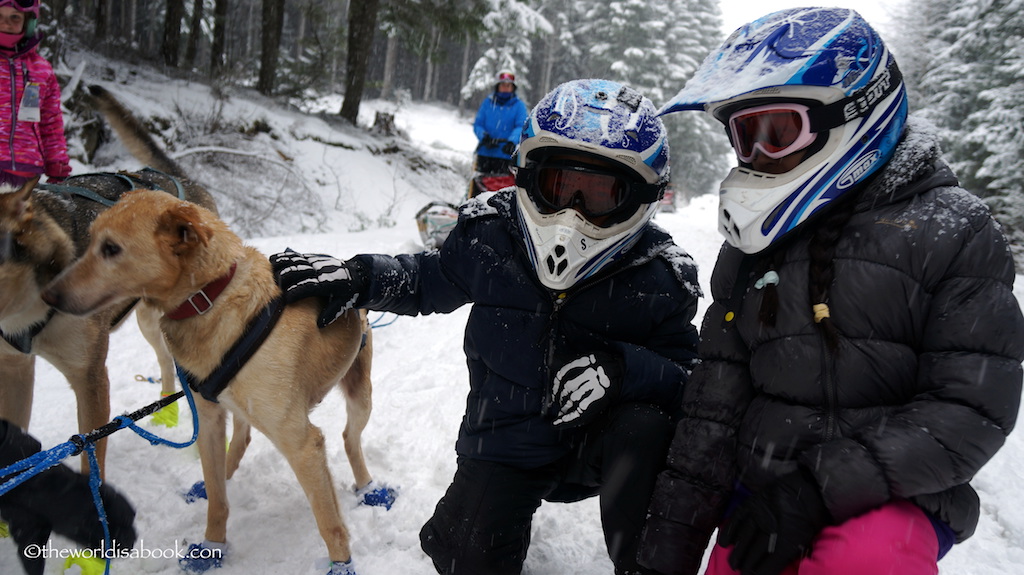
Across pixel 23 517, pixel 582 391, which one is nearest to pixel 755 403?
pixel 582 391

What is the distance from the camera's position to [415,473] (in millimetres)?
3475

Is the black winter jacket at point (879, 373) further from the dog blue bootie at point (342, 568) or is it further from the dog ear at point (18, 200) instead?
the dog ear at point (18, 200)

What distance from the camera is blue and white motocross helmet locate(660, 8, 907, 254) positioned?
170cm

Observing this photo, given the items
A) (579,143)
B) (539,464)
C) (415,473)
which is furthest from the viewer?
(415,473)

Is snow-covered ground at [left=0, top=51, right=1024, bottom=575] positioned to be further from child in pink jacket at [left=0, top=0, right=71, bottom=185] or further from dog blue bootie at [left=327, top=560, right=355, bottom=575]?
child in pink jacket at [left=0, top=0, right=71, bottom=185]

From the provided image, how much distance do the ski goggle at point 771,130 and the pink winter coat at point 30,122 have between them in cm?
481

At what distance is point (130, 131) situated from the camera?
430 cm

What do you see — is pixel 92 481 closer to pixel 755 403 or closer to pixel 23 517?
pixel 23 517

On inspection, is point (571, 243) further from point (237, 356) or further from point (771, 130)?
point (237, 356)

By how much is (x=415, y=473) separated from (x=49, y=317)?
2161mm

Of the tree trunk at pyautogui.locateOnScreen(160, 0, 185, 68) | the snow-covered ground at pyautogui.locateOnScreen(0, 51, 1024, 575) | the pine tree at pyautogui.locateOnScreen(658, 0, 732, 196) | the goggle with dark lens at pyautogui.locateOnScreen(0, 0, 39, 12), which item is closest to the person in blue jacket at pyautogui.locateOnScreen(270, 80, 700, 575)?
the snow-covered ground at pyautogui.locateOnScreen(0, 51, 1024, 575)

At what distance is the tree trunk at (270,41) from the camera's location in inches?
619

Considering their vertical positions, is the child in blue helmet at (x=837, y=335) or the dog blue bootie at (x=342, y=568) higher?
the child in blue helmet at (x=837, y=335)

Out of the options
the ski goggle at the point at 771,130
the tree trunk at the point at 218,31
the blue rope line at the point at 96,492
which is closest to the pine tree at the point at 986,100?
the ski goggle at the point at 771,130
